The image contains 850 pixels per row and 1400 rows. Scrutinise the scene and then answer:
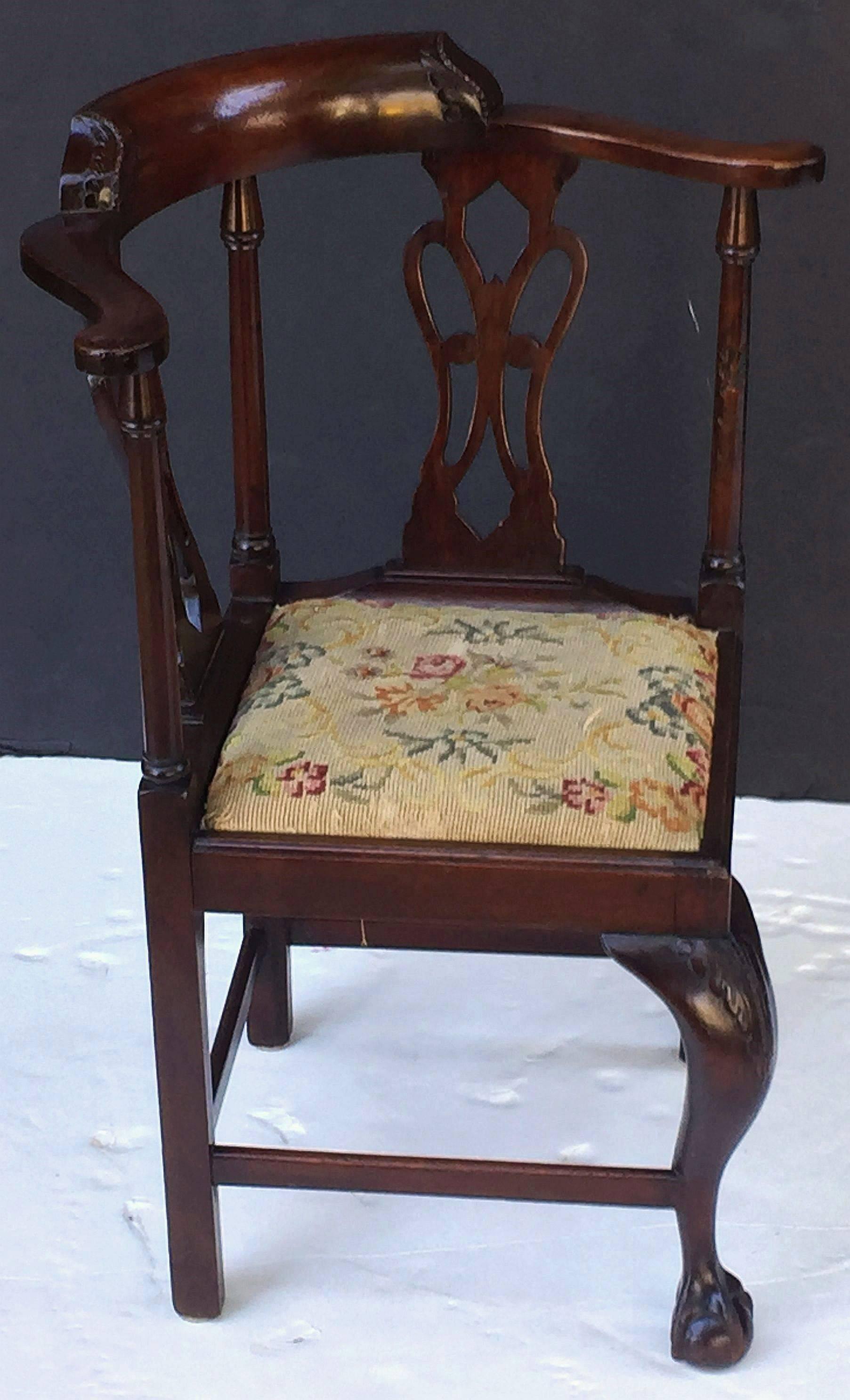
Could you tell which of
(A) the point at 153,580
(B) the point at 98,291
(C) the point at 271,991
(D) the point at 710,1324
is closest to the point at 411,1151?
(C) the point at 271,991

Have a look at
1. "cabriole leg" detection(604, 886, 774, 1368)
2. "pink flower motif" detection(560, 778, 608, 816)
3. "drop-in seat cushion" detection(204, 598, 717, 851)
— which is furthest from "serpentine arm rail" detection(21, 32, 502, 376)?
"cabriole leg" detection(604, 886, 774, 1368)

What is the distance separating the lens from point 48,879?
83.5 inches

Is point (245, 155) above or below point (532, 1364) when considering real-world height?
above

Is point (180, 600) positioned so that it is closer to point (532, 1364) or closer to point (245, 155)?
point (245, 155)

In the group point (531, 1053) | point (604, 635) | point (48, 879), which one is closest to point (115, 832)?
point (48, 879)

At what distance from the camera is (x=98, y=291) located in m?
1.19

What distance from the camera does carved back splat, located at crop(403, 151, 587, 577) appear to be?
5.09 feet

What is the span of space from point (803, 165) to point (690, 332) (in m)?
0.56

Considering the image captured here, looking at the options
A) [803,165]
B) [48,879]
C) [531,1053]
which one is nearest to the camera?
[803,165]

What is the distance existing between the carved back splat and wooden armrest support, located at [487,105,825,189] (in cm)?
2

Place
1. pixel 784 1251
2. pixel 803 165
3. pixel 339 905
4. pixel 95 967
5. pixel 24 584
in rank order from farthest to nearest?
1. pixel 24 584
2. pixel 95 967
3. pixel 784 1251
4. pixel 803 165
5. pixel 339 905

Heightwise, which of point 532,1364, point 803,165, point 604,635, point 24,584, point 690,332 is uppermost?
point 803,165

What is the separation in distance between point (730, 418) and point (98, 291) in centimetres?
62

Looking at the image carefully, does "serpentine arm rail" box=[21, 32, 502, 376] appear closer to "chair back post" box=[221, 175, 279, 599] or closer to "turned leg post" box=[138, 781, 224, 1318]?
"chair back post" box=[221, 175, 279, 599]
